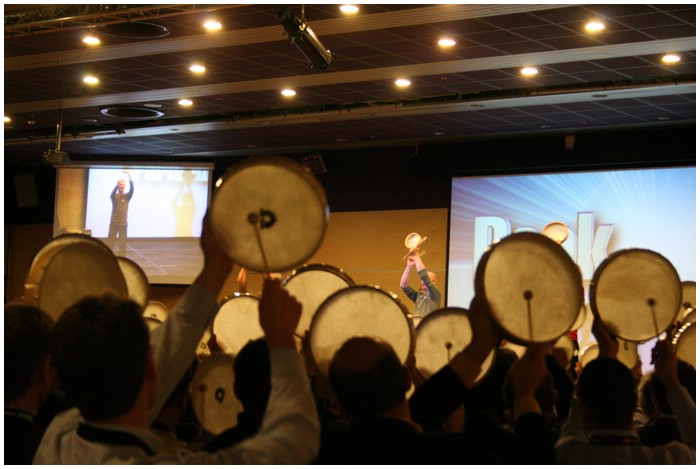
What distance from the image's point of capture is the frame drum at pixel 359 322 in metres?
2.86

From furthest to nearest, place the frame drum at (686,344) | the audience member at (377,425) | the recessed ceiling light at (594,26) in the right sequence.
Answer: the recessed ceiling light at (594,26), the frame drum at (686,344), the audience member at (377,425)

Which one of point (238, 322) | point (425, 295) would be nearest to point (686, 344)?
point (238, 322)

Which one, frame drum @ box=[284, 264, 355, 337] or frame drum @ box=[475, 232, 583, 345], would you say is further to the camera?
frame drum @ box=[284, 264, 355, 337]

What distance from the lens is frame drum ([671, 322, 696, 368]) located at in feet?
11.3

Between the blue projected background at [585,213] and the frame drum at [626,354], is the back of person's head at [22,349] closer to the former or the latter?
the frame drum at [626,354]

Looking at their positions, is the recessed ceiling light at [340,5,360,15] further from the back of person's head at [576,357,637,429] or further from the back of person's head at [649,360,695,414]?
the back of person's head at [576,357,637,429]

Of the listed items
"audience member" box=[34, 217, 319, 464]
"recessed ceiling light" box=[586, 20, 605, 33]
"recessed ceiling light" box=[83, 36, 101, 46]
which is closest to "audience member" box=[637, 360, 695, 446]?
"audience member" box=[34, 217, 319, 464]

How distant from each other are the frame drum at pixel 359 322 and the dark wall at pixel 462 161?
1076 centimetres

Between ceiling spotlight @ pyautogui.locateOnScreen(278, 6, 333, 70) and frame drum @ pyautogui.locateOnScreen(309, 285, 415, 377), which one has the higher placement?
ceiling spotlight @ pyautogui.locateOnScreen(278, 6, 333, 70)

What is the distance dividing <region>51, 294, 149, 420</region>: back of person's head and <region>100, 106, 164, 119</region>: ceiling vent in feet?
38.1

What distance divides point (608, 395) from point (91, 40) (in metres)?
8.39

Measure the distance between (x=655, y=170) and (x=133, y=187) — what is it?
870cm

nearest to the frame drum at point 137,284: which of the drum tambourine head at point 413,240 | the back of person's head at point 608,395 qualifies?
the back of person's head at point 608,395

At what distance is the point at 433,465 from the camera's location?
199cm
